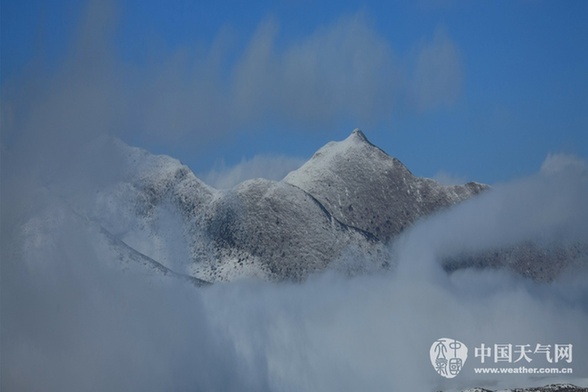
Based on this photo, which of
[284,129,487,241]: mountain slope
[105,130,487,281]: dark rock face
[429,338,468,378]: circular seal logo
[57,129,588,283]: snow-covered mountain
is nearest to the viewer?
[429,338,468,378]: circular seal logo

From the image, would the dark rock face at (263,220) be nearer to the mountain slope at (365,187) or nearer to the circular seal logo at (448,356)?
the mountain slope at (365,187)

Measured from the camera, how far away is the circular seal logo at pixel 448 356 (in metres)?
102

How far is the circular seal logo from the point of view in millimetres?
101812

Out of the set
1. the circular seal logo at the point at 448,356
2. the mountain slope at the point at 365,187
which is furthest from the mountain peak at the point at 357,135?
the circular seal logo at the point at 448,356

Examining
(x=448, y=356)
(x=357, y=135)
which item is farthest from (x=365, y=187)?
(x=448, y=356)

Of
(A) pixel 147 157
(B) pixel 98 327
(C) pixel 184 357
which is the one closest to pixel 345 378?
(C) pixel 184 357

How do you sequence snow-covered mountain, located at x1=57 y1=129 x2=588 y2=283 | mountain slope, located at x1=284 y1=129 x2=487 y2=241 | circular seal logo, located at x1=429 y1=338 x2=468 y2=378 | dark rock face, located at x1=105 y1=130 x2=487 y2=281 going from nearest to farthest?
circular seal logo, located at x1=429 y1=338 x2=468 y2=378 < snow-covered mountain, located at x1=57 y1=129 x2=588 y2=283 < dark rock face, located at x1=105 y1=130 x2=487 y2=281 < mountain slope, located at x1=284 y1=129 x2=487 y2=241

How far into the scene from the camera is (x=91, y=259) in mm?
105375

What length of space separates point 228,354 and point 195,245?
4271cm

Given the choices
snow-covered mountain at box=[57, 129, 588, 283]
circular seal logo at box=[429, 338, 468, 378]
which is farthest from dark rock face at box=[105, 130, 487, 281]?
circular seal logo at box=[429, 338, 468, 378]

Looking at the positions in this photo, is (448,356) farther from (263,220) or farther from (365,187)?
(365,187)

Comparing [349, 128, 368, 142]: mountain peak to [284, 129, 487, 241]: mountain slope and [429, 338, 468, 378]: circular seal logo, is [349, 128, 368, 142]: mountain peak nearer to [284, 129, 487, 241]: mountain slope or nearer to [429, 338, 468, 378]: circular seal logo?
[284, 129, 487, 241]: mountain slope

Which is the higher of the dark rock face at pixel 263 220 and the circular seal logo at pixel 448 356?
the dark rock face at pixel 263 220

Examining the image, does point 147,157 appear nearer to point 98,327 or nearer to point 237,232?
point 237,232
